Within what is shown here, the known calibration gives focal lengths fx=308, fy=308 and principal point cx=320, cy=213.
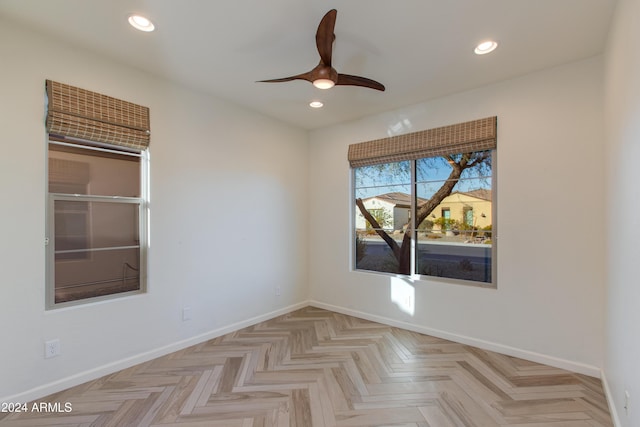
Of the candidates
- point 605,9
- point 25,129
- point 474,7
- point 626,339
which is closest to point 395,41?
point 474,7

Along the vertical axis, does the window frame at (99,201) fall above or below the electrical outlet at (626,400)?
above

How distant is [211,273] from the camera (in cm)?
341

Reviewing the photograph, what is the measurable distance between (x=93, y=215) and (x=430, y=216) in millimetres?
3350

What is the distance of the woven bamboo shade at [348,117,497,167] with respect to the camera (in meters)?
3.09

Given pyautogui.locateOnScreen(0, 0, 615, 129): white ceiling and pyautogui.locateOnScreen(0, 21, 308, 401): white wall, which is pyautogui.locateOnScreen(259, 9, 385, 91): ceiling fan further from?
pyautogui.locateOnScreen(0, 21, 308, 401): white wall

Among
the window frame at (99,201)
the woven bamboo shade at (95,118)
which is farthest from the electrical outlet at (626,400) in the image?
the woven bamboo shade at (95,118)

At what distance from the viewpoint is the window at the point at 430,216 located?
3205mm

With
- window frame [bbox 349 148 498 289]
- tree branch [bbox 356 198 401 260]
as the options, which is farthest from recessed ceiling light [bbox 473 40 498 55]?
tree branch [bbox 356 198 401 260]

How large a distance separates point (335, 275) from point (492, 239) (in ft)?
6.76

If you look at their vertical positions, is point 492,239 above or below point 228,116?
below

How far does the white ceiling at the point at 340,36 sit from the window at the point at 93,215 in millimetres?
592

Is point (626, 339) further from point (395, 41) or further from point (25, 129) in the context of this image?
point (25, 129)

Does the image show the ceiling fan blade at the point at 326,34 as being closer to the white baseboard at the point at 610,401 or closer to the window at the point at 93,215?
the window at the point at 93,215

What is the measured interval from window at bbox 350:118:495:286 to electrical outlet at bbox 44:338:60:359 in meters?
3.14
